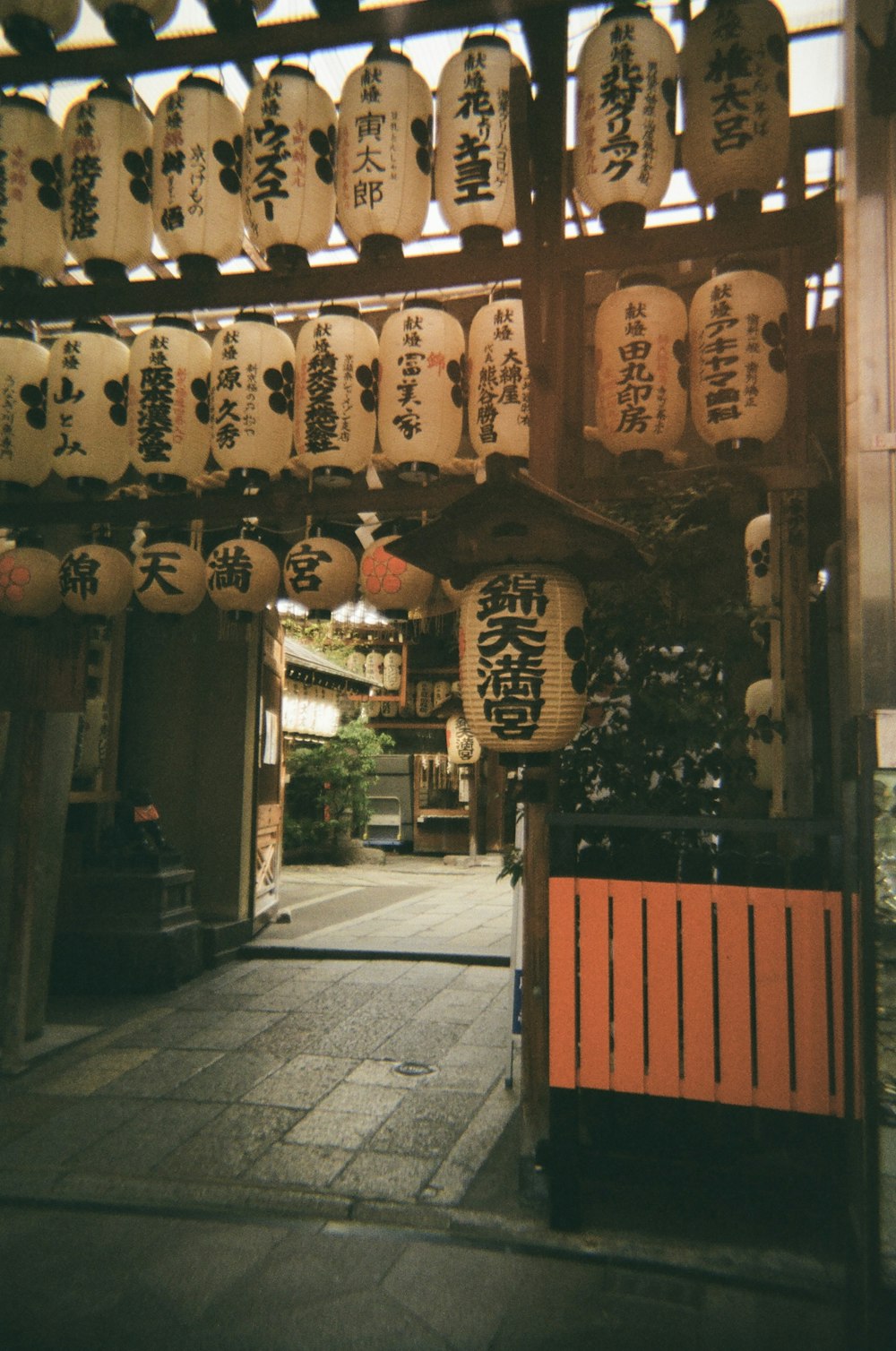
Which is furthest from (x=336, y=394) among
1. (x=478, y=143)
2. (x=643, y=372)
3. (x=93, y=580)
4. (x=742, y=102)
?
(x=742, y=102)

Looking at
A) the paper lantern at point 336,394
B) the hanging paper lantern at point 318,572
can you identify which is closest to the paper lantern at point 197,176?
the paper lantern at point 336,394

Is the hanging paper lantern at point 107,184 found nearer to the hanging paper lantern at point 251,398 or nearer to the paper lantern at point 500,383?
the hanging paper lantern at point 251,398

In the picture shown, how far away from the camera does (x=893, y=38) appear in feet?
13.2

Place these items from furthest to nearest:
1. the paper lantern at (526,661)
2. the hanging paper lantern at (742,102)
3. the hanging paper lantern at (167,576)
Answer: the hanging paper lantern at (167,576), the hanging paper lantern at (742,102), the paper lantern at (526,661)

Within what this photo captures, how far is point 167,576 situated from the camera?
706cm

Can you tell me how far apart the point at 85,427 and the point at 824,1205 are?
6732mm

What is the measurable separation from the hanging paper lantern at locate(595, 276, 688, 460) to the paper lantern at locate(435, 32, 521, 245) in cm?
98

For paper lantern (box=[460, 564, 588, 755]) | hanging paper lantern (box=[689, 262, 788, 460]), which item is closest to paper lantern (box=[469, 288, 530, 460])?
hanging paper lantern (box=[689, 262, 788, 460])

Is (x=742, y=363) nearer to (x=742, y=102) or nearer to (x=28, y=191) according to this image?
(x=742, y=102)

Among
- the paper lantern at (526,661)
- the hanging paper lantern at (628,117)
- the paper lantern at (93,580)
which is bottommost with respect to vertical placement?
the paper lantern at (526,661)

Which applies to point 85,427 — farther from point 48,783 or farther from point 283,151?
point 48,783

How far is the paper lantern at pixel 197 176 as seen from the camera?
5.99 m

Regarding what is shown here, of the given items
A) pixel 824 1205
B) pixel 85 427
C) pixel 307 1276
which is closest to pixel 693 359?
pixel 85 427

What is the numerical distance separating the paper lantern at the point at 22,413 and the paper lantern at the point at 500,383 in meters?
3.32
